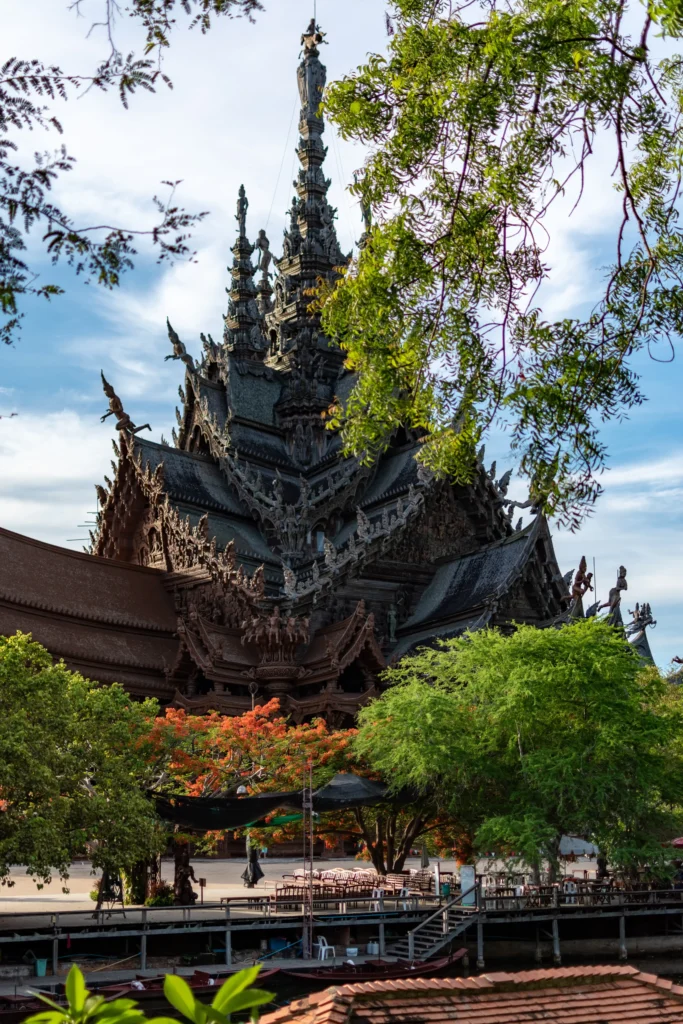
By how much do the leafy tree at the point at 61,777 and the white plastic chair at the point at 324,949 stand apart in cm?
334

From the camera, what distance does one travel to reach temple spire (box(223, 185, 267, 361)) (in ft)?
143

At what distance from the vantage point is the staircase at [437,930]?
20188 millimetres

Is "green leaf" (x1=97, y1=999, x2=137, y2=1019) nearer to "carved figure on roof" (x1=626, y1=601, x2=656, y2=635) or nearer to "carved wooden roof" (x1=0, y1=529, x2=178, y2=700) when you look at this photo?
"carved wooden roof" (x1=0, y1=529, x2=178, y2=700)

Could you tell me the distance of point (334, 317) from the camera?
32.1 ft

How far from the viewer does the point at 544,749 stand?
2239 cm

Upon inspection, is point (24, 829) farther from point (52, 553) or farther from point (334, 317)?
point (52, 553)

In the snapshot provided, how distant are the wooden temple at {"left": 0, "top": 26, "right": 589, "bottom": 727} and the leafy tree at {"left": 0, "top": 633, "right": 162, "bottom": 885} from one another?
1075cm

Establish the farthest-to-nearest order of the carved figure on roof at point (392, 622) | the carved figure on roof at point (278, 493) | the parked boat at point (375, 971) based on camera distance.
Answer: the carved figure on roof at point (278, 493)
the carved figure on roof at point (392, 622)
the parked boat at point (375, 971)

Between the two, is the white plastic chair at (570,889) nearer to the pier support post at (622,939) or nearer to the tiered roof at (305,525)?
the pier support post at (622,939)

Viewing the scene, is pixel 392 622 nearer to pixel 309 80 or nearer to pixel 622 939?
pixel 622 939

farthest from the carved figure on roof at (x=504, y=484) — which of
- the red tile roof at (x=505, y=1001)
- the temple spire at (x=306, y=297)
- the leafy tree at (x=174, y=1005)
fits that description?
the leafy tree at (x=174, y=1005)

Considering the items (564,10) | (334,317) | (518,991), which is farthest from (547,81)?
(518,991)

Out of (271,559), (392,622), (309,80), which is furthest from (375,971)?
(309,80)

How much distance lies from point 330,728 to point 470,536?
990 centimetres
